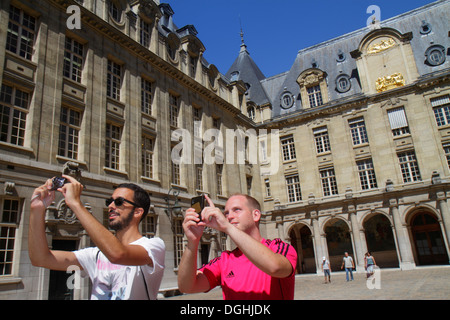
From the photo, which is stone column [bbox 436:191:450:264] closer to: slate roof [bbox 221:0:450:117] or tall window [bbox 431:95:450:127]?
tall window [bbox 431:95:450:127]

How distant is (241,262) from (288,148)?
28618 millimetres

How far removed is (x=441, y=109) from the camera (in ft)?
81.5

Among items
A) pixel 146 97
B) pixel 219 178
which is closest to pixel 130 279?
pixel 146 97

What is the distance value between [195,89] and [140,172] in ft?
27.9

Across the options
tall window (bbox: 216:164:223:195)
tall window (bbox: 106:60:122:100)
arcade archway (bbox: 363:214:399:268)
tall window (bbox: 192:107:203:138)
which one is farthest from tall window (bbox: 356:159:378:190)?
tall window (bbox: 106:60:122:100)

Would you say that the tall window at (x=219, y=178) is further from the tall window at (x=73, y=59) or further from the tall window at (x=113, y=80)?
the tall window at (x=73, y=59)

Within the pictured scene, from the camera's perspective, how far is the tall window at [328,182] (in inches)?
1092

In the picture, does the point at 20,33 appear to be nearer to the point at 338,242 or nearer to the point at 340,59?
the point at 338,242

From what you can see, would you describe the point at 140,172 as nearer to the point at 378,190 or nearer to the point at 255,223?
the point at 255,223

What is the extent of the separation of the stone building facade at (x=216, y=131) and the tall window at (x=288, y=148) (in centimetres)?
10

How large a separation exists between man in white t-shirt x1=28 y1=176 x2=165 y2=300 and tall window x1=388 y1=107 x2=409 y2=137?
89.9 ft
